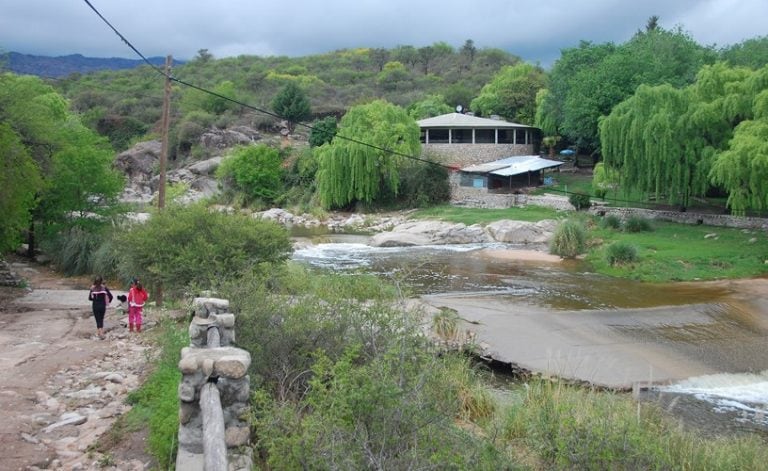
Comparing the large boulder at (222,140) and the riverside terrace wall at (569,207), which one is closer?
the riverside terrace wall at (569,207)

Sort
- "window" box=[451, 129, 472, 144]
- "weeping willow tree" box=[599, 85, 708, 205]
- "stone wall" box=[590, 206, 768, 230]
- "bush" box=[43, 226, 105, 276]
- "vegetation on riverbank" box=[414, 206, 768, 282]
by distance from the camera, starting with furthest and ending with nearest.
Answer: "window" box=[451, 129, 472, 144] → "stone wall" box=[590, 206, 768, 230] → "weeping willow tree" box=[599, 85, 708, 205] → "vegetation on riverbank" box=[414, 206, 768, 282] → "bush" box=[43, 226, 105, 276]

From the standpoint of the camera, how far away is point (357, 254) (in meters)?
29.5

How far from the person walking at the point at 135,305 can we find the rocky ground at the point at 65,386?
0.34 meters

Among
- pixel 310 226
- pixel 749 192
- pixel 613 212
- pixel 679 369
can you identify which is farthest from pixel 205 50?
pixel 679 369

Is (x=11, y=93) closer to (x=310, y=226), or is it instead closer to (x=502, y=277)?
(x=502, y=277)

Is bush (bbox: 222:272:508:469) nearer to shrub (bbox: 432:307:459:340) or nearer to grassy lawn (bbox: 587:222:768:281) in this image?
shrub (bbox: 432:307:459:340)

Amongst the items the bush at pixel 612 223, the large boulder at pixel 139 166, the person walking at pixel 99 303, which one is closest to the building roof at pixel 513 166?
the bush at pixel 612 223

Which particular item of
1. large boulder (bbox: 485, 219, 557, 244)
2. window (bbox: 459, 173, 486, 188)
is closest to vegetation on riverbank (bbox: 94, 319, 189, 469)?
large boulder (bbox: 485, 219, 557, 244)

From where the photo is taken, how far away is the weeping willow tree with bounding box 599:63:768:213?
89.1ft

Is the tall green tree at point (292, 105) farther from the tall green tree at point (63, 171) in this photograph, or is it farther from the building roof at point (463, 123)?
the tall green tree at point (63, 171)

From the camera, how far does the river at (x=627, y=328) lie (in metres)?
11.6

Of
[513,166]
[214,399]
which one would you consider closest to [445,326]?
[214,399]

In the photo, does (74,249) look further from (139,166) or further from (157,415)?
(139,166)

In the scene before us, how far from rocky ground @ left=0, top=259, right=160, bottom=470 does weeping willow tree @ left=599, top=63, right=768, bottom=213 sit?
75.3 ft
